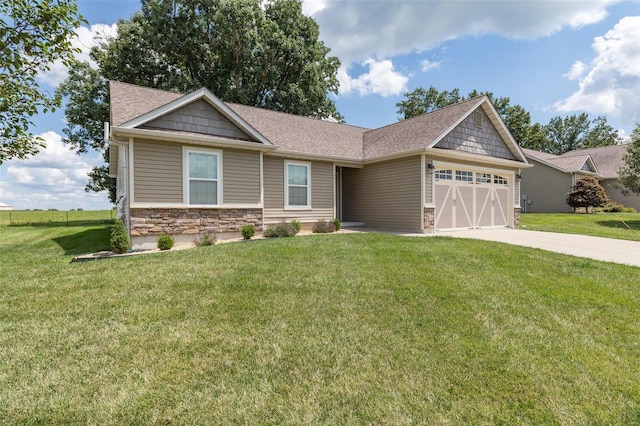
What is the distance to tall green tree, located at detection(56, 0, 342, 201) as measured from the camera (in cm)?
2186

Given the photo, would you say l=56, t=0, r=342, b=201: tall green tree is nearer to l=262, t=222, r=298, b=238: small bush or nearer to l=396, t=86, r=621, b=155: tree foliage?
l=262, t=222, r=298, b=238: small bush

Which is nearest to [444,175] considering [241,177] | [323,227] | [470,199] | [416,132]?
[470,199]

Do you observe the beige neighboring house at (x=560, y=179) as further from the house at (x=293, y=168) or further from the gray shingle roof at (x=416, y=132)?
the gray shingle roof at (x=416, y=132)

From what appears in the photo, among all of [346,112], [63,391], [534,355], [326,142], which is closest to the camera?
[63,391]

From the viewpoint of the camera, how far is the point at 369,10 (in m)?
12.9

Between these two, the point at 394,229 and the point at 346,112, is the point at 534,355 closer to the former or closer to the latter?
the point at 394,229

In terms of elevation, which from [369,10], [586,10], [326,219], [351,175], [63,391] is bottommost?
[63,391]

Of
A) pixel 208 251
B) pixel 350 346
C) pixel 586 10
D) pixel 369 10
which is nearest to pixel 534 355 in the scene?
pixel 350 346

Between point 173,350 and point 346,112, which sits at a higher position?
point 346,112

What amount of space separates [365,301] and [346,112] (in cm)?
2772

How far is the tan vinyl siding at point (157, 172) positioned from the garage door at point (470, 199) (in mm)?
9496

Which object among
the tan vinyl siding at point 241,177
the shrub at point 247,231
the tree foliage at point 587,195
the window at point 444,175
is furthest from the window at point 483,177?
the tree foliage at point 587,195

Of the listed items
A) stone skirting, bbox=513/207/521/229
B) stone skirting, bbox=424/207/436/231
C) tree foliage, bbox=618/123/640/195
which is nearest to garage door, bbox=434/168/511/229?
stone skirting, bbox=513/207/521/229

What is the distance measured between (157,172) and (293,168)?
4.99 meters
